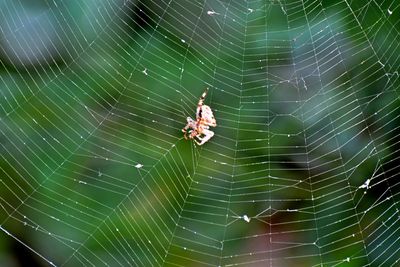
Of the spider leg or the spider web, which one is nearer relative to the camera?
the spider web

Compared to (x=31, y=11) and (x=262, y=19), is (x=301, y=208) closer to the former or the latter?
(x=262, y=19)

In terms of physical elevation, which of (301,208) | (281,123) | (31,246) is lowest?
(31,246)

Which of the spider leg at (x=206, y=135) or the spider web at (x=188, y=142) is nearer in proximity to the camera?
the spider web at (x=188, y=142)

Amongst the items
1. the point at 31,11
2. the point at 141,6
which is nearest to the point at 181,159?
the point at 141,6
